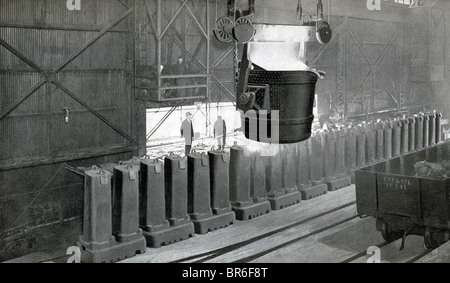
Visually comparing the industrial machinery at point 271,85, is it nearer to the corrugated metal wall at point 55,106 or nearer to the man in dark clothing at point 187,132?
the corrugated metal wall at point 55,106

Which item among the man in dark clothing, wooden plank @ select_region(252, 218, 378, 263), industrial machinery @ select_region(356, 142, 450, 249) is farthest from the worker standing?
industrial machinery @ select_region(356, 142, 450, 249)

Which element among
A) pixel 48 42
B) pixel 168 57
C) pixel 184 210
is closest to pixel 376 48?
pixel 168 57

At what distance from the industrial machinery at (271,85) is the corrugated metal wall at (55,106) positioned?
22.7 ft

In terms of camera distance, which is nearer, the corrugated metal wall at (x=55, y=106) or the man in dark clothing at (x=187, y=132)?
the corrugated metal wall at (x=55, y=106)

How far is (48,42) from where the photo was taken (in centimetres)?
981

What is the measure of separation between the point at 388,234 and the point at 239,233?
1.93m

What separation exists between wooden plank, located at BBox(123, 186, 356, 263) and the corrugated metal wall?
4.71m

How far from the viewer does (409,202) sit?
629cm

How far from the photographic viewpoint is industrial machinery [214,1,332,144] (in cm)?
356

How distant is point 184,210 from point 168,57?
6591 millimetres

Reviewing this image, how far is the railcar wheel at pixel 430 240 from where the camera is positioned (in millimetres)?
6285

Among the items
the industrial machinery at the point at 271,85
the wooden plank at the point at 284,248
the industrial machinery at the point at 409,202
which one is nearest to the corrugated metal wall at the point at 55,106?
the wooden plank at the point at 284,248

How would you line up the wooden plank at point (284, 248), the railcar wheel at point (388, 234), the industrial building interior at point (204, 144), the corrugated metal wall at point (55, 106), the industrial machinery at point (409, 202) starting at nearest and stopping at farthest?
the industrial building interior at point (204, 144), the wooden plank at point (284, 248), the industrial machinery at point (409, 202), the railcar wheel at point (388, 234), the corrugated metal wall at point (55, 106)
